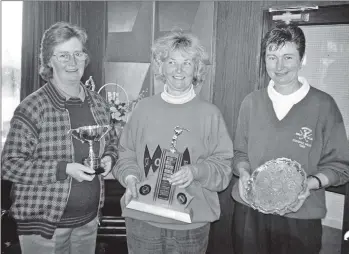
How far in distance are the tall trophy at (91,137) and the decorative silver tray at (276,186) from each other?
0.64 m

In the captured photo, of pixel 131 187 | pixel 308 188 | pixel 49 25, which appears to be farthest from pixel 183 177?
pixel 49 25

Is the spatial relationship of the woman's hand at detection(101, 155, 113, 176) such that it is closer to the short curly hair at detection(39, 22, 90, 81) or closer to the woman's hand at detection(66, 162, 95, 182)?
the woman's hand at detection(66, 162, 95, 182)

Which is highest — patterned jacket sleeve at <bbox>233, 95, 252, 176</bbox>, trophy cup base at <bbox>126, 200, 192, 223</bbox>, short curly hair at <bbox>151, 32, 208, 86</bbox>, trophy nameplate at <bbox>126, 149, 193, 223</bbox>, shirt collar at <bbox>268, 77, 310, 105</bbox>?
short curly hair at <bbox>151, 32, 208, 86</bbox>

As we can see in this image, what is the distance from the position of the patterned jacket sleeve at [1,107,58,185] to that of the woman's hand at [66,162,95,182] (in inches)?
2.4

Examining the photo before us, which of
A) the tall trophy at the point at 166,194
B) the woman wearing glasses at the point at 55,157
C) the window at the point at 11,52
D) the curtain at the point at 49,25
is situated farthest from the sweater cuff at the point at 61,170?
the curtain at the point at 49,25

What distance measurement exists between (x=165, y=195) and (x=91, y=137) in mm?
397

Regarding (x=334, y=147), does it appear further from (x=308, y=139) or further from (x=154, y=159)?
(x=154, y=159)

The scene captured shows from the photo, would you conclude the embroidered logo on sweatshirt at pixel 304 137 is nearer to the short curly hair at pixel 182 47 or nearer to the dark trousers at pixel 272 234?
the dark trousers at pixel 272 234

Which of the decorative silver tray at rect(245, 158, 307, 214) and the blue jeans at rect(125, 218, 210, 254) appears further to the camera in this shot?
the blue jeans at rect(125, 218, 210, 254)

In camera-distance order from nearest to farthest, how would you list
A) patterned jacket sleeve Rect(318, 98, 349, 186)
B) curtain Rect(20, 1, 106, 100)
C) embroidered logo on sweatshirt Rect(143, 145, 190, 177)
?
1. patterned jacket sleeve Rect(318, 98, 349, 186)
2. embroidered logo on sweatshirt Rect(143, 145, 190, 177)
3. curtain Rect(20, 1, 106, 100)

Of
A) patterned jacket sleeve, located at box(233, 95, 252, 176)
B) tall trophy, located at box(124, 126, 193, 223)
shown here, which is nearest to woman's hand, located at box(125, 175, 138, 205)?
tall trophy, located at box(124, 126, 193, 223)

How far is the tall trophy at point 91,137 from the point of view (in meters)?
1.46

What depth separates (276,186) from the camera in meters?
1.46

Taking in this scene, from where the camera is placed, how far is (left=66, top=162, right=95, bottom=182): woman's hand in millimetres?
1448
